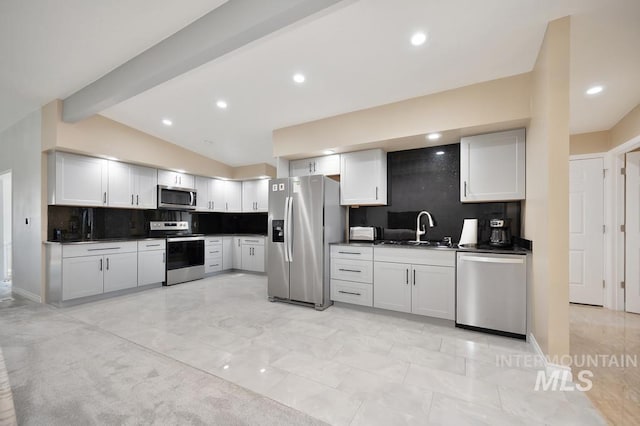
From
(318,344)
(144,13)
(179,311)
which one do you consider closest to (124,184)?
(179,311)

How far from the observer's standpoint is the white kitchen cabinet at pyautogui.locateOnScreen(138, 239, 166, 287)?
4.43 meters

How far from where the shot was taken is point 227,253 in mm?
5973

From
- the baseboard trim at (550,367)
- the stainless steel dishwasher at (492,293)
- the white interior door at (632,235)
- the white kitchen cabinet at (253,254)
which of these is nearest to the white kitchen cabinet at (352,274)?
the stainless steel dishwasher at (492,293)

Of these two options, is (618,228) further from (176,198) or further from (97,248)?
(97,248)


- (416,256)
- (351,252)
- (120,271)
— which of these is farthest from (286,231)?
(120,271)

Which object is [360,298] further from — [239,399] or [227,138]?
[227,138]

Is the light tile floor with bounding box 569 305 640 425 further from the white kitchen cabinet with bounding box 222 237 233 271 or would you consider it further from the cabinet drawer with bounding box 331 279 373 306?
the white kitchen cabinet with bounding box 222 237 233 271

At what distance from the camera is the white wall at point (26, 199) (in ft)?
12.5

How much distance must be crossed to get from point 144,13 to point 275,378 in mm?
3078

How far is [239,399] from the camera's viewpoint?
172cm

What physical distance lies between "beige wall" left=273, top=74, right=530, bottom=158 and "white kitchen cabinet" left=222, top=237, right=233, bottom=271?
112 inches

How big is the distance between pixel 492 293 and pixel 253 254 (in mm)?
4499

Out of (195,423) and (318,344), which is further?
(318,344)

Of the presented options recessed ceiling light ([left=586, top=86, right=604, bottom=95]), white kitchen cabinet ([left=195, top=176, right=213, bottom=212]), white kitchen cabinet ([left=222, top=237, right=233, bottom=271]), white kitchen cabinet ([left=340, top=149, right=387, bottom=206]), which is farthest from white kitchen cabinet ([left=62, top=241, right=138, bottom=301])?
recessed ceiling light ([left=586, top=86, right=604, bottom=95])
